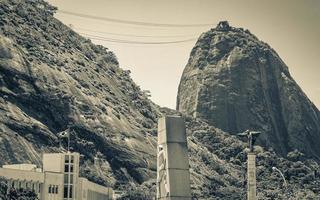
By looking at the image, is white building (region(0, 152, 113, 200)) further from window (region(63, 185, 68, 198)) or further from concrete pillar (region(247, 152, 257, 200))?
concrete pillar (region(247, 152, 257, 200))

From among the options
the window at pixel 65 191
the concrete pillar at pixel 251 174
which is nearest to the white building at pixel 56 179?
the window at pixel 65 191

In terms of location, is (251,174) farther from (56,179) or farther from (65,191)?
(56,179)

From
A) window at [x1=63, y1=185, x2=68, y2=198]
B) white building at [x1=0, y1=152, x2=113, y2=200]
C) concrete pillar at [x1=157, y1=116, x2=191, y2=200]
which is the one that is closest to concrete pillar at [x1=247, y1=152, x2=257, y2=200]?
concrete pillar at [x1=157, y1=116, x2=191, y2=200]

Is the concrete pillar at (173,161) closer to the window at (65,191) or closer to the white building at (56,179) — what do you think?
the white building at (56,179)

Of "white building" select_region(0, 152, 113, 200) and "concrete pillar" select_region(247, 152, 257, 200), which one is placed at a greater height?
"white building" select_region(0, 152, 113, 200)

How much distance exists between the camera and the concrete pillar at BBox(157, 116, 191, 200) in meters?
108

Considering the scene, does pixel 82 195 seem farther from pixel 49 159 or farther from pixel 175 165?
pixel 175 165

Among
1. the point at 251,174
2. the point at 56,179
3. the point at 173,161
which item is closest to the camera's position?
the point at 251,174

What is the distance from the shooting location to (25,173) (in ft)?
537

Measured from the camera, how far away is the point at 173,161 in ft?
355

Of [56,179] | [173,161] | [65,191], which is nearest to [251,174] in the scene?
[173,161]

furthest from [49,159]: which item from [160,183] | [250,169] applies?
[250,169]

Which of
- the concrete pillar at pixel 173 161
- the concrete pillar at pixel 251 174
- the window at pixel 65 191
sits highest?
the window at pixel 65 191

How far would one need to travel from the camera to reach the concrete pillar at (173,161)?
108m
